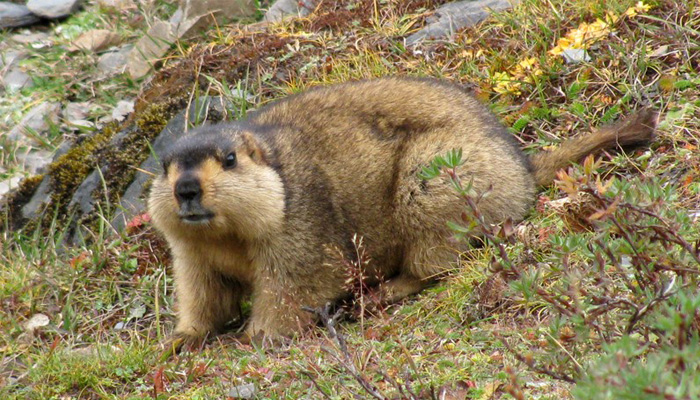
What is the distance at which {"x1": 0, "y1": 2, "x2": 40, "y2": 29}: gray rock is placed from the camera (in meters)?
13.2

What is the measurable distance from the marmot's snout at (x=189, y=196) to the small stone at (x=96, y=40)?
6731mm

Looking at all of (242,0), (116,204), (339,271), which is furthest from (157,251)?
(242,0)

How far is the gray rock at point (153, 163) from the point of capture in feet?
27.4

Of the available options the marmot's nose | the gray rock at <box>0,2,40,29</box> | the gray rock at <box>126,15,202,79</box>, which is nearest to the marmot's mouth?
the marmot's nose

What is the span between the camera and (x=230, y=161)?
6.18 meters

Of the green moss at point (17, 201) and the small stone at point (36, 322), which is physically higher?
the small stone at point (36, 322)

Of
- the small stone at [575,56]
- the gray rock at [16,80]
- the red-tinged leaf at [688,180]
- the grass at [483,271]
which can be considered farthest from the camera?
the gray rock at [16,80]

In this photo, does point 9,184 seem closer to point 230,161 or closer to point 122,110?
point 122,110

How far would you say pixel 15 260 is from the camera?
7871 mm

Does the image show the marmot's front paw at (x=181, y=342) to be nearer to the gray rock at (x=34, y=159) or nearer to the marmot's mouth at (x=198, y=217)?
the marmot's mouth at (x=198, y=217)

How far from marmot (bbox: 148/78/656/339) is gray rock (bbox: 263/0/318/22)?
326cm

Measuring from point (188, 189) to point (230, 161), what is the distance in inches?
16.9

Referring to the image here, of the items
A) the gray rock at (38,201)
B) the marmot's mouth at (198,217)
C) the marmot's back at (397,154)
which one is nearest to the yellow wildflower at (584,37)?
the marmot's back at (397,154)

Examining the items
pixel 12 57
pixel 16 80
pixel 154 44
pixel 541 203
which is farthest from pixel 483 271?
pixel 12 57
